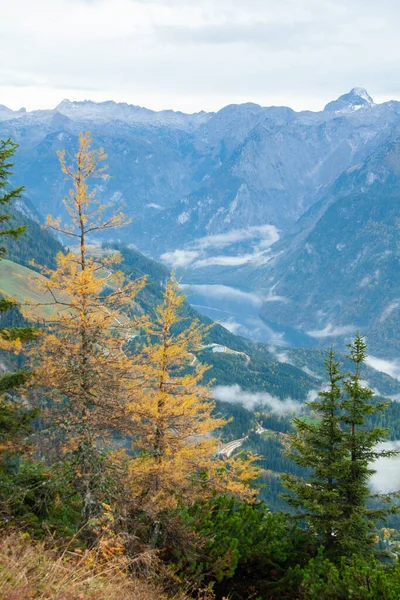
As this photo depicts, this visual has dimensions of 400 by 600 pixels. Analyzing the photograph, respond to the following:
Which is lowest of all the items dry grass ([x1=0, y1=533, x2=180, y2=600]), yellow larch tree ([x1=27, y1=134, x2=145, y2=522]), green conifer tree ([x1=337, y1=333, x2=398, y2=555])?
green conifer tree ([x1=337, y1=333, x2=398, y2=555])

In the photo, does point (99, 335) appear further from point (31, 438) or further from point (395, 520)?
point (395, 520)

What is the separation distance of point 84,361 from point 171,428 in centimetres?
458

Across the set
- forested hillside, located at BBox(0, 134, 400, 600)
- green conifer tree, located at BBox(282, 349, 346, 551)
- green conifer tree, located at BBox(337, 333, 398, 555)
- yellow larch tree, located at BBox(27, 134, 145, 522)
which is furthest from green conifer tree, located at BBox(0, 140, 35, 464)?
green conifer tree, located at BBox(337, 333, 398, 555)

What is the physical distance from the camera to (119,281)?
61.0 ft

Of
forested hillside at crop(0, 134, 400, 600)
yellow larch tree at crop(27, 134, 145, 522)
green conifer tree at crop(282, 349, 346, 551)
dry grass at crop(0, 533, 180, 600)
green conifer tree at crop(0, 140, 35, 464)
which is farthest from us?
green conifer tree at crop(282, 349, 346, 551)

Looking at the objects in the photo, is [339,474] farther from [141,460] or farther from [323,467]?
[141,460]

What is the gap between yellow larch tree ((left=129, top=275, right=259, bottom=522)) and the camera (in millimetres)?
17875

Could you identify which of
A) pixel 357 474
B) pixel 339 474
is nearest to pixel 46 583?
pixel 339 474

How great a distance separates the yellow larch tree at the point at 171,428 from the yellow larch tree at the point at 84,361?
1.11 metres

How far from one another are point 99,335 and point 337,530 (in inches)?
475

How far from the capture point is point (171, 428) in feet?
63.5

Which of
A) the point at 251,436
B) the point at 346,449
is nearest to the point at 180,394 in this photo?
the point at 346,449

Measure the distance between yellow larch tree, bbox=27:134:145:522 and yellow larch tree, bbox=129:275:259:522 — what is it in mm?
1112

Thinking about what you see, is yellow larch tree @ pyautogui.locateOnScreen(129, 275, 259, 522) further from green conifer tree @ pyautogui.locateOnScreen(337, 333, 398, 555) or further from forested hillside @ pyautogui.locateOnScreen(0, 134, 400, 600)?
green conifer tree @ pyautogui.locateOnScreen(337, 333, 398, 555)
